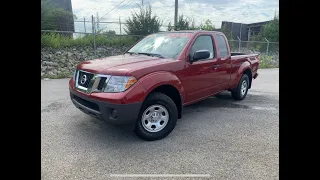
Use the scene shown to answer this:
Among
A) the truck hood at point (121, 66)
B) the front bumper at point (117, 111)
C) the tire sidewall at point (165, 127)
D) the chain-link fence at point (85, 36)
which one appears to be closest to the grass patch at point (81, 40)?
the chain-link fence at point (85, 36)

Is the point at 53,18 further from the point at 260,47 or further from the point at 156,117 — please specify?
the point at 260,47

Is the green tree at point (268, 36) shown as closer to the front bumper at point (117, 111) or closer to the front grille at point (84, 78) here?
the front grille at point (84, 78)

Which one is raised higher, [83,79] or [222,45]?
[222,45]

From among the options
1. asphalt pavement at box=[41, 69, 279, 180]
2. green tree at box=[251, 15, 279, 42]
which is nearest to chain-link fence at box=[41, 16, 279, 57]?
asphalt pavement at box=[41, 69, 279, 180]

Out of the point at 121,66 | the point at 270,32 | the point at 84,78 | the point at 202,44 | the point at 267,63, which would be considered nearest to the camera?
the point at 121,66

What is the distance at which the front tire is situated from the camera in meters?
3.57

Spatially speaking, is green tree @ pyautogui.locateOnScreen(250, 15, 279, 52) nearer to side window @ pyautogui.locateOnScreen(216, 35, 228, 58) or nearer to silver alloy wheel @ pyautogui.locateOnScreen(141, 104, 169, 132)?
side window @ pyautogui.locateOnScreen(216, 35, 228, 58)

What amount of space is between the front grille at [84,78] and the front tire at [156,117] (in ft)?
3.11

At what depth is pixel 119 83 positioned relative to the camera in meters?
3.29

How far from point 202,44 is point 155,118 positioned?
1.90 m

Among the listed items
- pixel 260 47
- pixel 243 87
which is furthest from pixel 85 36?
pixel 260 47
